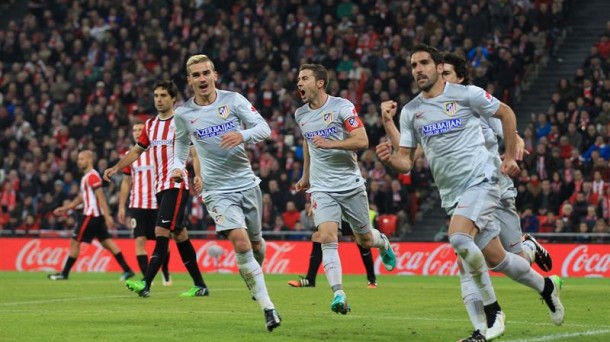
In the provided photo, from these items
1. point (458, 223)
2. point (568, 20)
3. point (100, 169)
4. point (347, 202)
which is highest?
point (458, 223)

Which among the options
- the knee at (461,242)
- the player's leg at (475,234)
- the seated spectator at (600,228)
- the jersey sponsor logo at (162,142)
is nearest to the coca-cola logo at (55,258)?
the seated spectator at (600,228)

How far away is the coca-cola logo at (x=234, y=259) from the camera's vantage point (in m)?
25.3

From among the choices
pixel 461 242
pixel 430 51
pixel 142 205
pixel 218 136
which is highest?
pixel 430 51

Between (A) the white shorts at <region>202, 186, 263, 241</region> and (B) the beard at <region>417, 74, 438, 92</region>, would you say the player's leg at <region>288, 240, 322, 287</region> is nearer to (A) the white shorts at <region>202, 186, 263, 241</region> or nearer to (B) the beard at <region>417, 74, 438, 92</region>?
(A) the white shorts at <region>202, 186, 263, 241</region>

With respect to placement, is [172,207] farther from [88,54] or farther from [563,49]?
[88,54]

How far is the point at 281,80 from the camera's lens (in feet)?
104

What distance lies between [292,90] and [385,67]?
2.90 m

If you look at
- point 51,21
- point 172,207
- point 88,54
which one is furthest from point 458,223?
point 51,21

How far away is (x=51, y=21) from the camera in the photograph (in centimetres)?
3753

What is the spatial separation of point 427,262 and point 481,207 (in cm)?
1489

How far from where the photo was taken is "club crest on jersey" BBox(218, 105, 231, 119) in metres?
11.5

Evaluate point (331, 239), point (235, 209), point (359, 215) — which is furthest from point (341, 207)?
point (235, 209)

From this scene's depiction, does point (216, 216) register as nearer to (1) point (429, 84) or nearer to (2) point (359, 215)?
(2) point (359, 215)

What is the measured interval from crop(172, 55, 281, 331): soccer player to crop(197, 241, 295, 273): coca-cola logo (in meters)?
12.9
